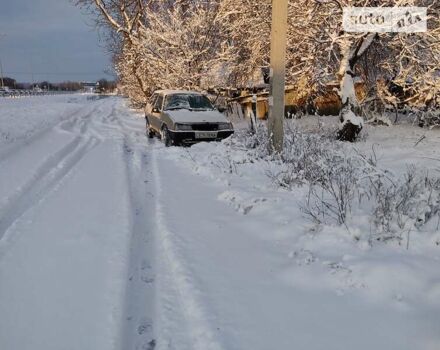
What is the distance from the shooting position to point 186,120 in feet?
36.2

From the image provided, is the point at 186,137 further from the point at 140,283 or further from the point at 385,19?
the point at 140,283

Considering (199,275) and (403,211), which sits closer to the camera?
(199,275)

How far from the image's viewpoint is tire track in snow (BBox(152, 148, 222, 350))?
2748mm

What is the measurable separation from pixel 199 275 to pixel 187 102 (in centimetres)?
954

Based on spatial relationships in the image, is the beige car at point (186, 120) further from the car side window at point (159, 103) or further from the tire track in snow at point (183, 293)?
the tire track in snow at point (183, 293)

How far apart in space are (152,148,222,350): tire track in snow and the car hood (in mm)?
6252

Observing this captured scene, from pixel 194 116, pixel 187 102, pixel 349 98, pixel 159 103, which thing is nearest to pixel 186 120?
pixel 194 116

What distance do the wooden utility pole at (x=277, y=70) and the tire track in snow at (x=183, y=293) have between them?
13.2 feet

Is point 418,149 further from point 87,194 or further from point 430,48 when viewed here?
point 87,194

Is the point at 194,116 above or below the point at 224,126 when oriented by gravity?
above

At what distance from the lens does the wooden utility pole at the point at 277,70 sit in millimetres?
8008

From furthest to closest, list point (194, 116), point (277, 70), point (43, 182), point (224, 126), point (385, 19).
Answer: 1. point (194, 116)
2. point (224, 126)
3. point (385, 19)
4. point (277, 70)
5. point (43, 182)

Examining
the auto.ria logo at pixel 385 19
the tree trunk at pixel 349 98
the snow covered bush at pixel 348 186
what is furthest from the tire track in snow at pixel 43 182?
the auto.ria logo at pixel 385 19

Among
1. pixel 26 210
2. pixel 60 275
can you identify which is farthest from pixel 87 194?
pixel 60 275
